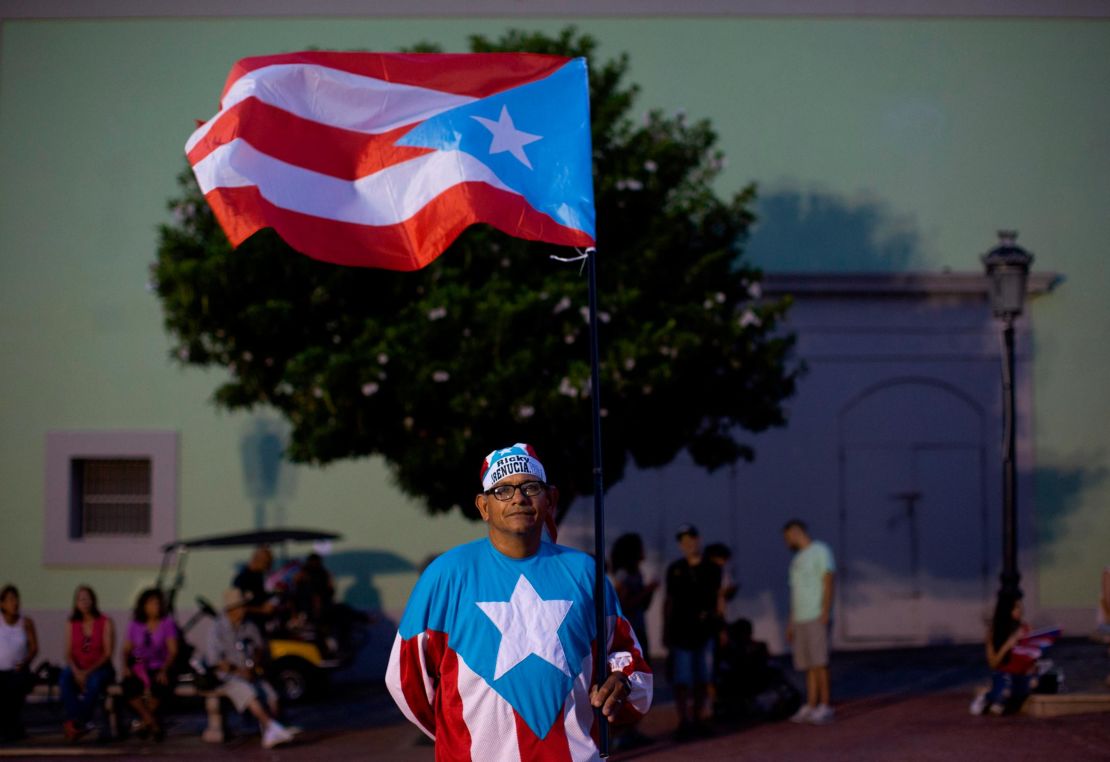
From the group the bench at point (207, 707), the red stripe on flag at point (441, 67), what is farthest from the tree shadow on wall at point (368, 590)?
the red stripe on flag at point (441, 67)

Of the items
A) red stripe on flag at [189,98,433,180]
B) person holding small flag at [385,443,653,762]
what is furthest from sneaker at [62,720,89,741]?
person holding small flag at [385,443,653,762]

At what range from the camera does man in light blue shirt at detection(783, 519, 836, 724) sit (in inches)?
453

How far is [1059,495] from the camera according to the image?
54.7 feet

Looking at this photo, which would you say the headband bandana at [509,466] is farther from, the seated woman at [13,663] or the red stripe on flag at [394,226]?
the seated woman at [13,663]

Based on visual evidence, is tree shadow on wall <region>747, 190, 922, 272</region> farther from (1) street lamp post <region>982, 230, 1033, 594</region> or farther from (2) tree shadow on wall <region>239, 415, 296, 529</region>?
(2) tree shadow on wall <region>239, 415, 296, 529</region>

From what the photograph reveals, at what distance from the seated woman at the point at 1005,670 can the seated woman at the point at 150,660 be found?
24.1 feet

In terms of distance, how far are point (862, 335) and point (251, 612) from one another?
26.7 ft

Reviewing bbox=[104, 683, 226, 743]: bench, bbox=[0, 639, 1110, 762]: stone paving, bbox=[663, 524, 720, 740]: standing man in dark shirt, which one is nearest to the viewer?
bbox=[0, 639, 1110, 762]: stone paving

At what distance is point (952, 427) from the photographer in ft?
54.8

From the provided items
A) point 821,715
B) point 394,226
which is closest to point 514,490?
point 394,226

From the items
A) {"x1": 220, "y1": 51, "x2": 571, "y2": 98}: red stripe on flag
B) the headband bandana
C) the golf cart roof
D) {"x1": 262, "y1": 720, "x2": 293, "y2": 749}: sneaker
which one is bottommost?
{"x1": 262, "y1": 720, "x2": 293, "y2": 749}: sneaker

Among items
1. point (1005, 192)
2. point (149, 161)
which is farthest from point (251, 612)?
point (1005, 192)

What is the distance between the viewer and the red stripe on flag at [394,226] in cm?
577

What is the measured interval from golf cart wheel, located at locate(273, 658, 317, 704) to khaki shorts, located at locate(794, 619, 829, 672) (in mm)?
5503
